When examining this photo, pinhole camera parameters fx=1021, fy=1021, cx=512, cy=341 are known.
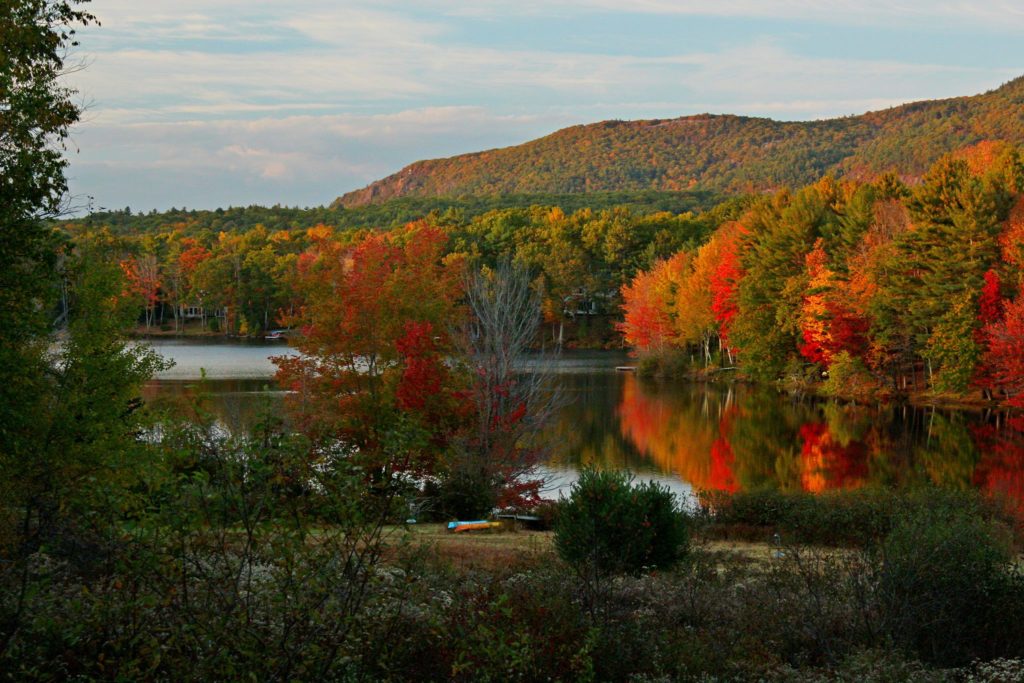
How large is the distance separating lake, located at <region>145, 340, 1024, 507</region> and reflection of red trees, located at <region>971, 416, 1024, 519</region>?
4 cm

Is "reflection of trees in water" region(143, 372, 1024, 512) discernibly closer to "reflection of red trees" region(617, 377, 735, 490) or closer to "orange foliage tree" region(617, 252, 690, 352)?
"reflection of red trees" region(617, 377, 735, 490)

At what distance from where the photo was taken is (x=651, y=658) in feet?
27.3

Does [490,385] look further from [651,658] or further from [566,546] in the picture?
[651,658]

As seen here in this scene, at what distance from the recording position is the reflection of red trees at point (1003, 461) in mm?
25969

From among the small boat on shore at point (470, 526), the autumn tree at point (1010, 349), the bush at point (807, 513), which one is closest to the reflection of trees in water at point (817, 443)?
the autumn tree at point (1010, 349)

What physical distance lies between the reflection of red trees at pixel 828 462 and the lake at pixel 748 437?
0.03m

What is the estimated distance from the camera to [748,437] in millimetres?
37406

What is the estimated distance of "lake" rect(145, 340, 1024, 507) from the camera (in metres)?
28.9

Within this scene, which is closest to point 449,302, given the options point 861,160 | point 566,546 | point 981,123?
point 566,546

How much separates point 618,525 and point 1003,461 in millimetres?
23803

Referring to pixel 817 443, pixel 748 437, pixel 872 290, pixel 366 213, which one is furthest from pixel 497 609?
pixel 366 213

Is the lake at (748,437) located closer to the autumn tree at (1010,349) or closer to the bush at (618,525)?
the autumn tree at (1010,349)

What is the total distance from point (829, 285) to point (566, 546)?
41965 mm

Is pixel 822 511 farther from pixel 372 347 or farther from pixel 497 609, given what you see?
pixel 497 609
